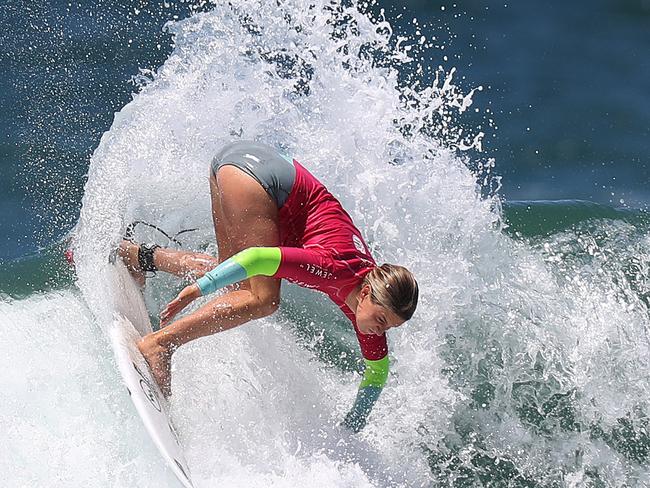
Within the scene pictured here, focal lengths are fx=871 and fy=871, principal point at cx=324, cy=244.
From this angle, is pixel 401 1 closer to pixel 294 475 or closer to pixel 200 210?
pixel 200 210

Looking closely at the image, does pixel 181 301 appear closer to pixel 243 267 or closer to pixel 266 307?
pixel 266 307

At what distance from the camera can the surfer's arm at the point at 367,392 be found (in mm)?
4418

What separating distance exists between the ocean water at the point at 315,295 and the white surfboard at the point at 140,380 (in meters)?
0.15

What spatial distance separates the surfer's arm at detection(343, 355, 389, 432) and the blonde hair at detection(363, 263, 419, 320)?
1.90ft

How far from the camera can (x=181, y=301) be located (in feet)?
14.1

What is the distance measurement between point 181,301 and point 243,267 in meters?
0.61

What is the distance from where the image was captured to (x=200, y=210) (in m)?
5.79

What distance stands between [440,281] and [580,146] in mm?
2889

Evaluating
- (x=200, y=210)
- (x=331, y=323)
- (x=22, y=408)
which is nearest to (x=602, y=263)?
(x=331, y=323)

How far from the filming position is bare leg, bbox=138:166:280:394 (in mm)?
4145

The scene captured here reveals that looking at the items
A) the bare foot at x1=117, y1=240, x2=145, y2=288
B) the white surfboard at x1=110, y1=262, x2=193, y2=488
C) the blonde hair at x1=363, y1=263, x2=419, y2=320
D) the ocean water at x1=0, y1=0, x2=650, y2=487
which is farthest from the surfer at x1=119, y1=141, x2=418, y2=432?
the bare foot at x1=117, y1=240, x2=145, y2=288

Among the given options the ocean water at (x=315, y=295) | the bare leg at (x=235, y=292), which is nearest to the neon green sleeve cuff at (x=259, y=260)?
the bare leg at (x=235, y=292)

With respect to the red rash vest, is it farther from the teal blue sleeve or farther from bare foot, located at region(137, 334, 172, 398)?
bare foot, located at region(137, 334, 172, 398)

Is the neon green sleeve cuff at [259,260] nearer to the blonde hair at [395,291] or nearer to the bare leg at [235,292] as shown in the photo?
the bare leg at [235,292]
